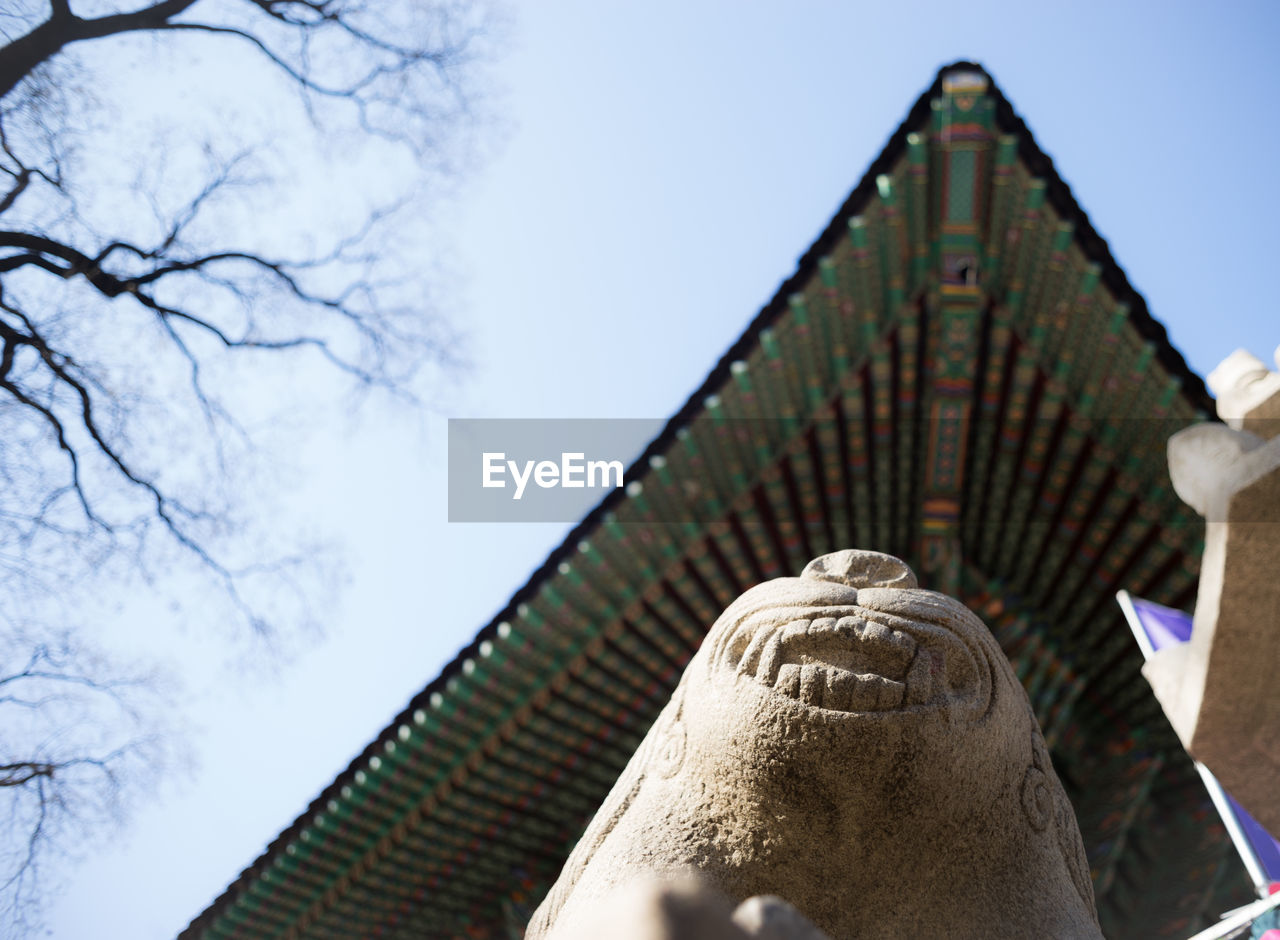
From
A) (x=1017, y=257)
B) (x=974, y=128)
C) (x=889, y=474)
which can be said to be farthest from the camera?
(x=889, y=474)

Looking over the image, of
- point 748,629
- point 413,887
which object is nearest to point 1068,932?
point 748,629

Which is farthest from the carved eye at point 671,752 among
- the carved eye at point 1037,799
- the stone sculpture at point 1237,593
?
the stone sculpture at point 1237,593

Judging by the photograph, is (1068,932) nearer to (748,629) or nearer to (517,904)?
(748,629)

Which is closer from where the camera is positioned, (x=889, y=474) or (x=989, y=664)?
(x=989, y=664)

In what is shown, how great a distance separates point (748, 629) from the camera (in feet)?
6.94

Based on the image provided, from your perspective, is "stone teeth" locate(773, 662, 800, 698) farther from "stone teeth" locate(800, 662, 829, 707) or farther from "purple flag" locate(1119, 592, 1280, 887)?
"purple flag" locate(1119, 592, 1280, 887)

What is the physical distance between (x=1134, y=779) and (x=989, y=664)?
6.58 meters

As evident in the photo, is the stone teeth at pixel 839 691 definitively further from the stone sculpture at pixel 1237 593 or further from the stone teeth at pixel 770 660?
the stone sculpture at pixel 1237 593

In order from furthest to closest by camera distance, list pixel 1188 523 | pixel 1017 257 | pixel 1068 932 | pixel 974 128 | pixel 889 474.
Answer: pixel 889 474 < pixel 1188 523 < pixel 1017 257 < pixel 974 128 < pixel 1068 932

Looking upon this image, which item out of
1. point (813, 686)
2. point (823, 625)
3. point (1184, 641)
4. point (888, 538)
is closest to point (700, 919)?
point (813, 686)

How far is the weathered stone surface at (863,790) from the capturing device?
1947 mm

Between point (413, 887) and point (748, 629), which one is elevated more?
point (748, 629)

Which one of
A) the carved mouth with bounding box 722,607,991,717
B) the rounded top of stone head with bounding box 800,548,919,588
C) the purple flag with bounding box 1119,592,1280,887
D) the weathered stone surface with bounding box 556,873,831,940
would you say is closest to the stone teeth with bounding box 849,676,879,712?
the carved mouth with bounding box 722,607,991,717

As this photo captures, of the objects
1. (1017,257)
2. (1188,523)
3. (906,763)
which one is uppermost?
(1017,257)
